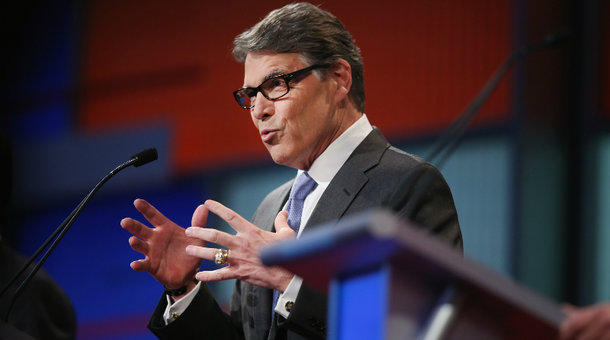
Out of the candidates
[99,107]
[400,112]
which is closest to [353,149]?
[400,112]

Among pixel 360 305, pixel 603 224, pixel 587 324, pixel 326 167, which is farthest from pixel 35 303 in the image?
pixel 603 224

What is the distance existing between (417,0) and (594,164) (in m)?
1.16

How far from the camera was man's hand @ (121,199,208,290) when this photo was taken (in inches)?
69.9

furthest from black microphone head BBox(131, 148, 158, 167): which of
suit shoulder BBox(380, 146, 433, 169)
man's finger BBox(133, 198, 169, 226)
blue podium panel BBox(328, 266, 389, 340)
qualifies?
blue podium panel BBox(328, 266, 389, 340)

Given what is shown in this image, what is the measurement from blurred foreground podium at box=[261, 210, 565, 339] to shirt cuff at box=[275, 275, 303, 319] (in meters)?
0.66

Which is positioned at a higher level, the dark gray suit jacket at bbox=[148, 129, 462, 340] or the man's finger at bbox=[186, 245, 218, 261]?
the man's finger at bbox=[186, 245, 218, 261]

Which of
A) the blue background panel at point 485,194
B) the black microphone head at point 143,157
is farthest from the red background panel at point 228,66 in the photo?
the black microphone head at point 143,157

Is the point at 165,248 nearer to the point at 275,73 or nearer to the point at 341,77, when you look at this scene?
the point at 275,73

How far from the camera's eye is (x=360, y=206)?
1.76m

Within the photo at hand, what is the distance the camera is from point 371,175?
182 cm

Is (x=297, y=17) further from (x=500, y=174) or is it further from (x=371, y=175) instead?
(x=500, y=174)

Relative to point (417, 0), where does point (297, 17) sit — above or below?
above

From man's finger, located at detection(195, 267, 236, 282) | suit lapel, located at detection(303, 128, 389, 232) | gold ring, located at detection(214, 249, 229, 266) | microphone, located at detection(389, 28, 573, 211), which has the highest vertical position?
gold ring, located at detection(214, 249, 229, 266)

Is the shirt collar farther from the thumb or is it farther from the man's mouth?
the thumb
